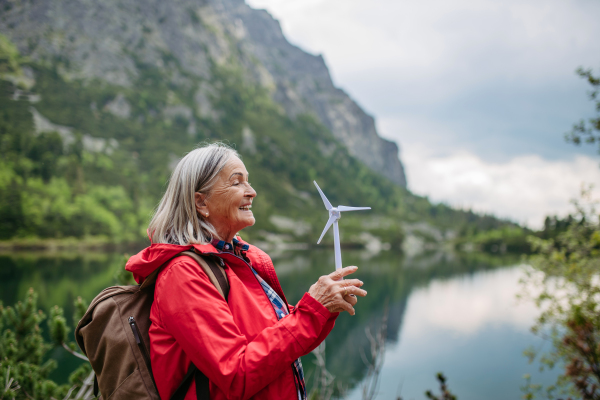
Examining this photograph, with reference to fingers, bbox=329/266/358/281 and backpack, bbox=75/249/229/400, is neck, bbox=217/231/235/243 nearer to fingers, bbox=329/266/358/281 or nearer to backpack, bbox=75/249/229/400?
backpack, bbox=75/249/229/400

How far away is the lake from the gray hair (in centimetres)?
818

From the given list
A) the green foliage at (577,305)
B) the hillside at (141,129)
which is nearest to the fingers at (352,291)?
the green foliage at (577,305)

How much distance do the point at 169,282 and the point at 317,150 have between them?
187 m

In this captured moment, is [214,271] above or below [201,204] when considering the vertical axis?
below

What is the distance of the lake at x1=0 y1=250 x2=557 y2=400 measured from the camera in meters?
20.5

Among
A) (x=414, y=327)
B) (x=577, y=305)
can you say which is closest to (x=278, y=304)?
(x=577, y=305)

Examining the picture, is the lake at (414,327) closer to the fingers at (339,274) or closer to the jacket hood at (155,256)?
the fingers at (339,274)

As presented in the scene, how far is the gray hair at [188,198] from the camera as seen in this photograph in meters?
1.87

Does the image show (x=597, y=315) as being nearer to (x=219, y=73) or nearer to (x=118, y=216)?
(x=118, y=216)

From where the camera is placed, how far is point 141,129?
126375mm

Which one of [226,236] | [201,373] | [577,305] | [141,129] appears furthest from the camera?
[141,129]

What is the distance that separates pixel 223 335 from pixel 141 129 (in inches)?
5445

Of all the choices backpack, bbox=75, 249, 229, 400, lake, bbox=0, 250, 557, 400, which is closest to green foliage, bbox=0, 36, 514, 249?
lake, bbox=0, 250, 557, 400

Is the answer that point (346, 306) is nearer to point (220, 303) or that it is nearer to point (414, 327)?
point (220, 303)
